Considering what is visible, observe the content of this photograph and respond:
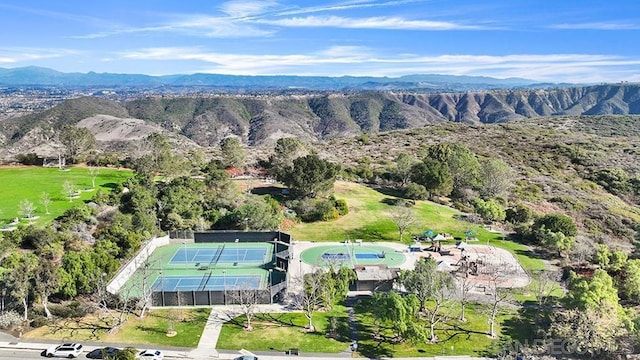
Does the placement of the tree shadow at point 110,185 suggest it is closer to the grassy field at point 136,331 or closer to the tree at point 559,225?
the grassy field at point 136,331

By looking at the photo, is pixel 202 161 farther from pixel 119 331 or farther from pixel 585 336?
pixel 585 336

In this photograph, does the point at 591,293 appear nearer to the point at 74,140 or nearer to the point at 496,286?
the point at 496,286

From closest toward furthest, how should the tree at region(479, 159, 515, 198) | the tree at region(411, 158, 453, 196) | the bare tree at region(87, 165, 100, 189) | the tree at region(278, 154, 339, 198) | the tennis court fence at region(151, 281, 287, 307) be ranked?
the tennis court fence at region(151, 281, 287, 307)
the bare tree at region(87, 165, 100, 189)
the tree at region(278, 154, 339, 198)
the tree at region(411, 158, 453, 196)
the tree at region(479, 159, 515, 198)

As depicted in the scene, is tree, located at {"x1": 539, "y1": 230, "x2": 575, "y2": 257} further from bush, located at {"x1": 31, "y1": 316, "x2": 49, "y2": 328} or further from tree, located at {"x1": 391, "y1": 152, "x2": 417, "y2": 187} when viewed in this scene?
bush, located at {"x1": 31, "y1": 316, "x2": 49, "y2": 328}

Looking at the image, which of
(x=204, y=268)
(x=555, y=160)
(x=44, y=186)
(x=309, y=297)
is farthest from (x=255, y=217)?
(x=555, y=160)

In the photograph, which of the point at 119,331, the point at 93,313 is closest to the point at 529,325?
the point at 119,331

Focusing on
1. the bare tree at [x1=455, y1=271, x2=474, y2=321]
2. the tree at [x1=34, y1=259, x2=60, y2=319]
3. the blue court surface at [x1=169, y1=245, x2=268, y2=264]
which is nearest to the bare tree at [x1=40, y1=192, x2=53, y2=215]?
the blue court surface at [x1=169, y1=245, x2=268, y2=264]
